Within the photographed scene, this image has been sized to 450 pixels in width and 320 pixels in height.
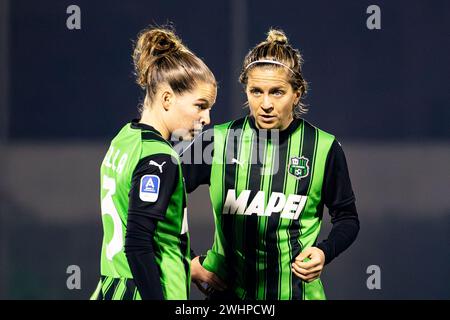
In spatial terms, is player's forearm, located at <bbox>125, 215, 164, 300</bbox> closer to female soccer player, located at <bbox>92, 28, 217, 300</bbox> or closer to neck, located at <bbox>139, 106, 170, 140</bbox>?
female soccer player, located at <bbox>92, 28, 217, 300</bbox>

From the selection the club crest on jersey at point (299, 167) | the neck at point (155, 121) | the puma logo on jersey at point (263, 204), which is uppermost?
the neck at point (155, 121)

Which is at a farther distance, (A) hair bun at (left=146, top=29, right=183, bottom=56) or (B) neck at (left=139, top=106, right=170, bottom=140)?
(A) hair bun at (left=146, top=29, right=183, bottom=56)

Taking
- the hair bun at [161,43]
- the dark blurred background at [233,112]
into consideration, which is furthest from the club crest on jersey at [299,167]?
the dark blurred background at [233,112]

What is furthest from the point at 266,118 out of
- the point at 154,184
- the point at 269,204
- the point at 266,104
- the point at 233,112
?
the point at 233,112

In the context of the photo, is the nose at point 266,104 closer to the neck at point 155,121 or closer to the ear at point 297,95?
the ear at point 297,95

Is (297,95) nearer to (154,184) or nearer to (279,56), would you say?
(279,56)

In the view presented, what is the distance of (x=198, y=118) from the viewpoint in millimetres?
2658

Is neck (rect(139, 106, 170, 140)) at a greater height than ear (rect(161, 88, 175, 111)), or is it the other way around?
ear (rect(161, 88, 175, 111))

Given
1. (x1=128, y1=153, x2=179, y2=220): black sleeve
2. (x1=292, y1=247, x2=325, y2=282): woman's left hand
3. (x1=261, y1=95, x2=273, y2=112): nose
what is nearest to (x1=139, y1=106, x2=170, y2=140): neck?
(x1=128, y1=153, x2=179, y2=220): black sleeve

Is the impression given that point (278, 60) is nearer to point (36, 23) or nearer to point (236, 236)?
point (236, 236)

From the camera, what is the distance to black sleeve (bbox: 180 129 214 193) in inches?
121

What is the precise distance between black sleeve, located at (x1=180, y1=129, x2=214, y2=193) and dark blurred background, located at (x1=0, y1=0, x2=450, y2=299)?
1.70 m

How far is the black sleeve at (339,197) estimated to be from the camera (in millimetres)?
3029

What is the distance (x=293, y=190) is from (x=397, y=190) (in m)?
2.04
